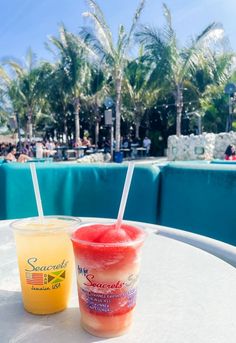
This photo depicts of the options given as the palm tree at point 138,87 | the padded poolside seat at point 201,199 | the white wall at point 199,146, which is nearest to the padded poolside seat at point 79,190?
the padded poolside seat at point 201,199

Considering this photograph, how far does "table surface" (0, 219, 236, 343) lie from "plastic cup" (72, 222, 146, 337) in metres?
0.03

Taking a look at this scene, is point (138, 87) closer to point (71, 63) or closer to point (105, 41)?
point (71, 63)

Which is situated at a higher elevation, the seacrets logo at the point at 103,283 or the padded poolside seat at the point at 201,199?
the seacrets logo at the point at 103,283

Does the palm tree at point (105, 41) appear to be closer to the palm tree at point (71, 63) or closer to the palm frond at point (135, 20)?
the palm frond at point (135, 20)

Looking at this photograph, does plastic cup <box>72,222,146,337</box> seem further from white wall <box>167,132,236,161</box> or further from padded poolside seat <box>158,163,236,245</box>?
white wall <box>167,132,236,161</box>

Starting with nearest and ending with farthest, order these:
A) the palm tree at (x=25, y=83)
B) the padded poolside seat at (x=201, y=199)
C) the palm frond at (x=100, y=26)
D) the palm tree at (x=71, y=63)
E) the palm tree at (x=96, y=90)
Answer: the padded poolside seat at (x=201, y=199)
the palm frond at (x=100, y=26)
the palm tree at (x=71, y=63)
the palm tree at (x=96, y=90)
the palm tree at (x=25, y=83)

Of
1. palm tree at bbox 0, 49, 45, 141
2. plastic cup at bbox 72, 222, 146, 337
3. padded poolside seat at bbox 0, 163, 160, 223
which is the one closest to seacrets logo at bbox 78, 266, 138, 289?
plastic cup at bbox 72, 222, 146, 337

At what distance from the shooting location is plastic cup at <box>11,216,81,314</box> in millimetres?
744

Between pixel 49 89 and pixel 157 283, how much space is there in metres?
20.7

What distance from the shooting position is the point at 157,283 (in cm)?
90

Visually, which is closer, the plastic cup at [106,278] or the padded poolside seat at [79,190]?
the plastic cup at [106,278]

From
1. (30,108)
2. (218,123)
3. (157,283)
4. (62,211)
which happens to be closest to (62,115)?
(30,108)

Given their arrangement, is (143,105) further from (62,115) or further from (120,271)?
(120,271)

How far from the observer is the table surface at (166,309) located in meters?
0.67
